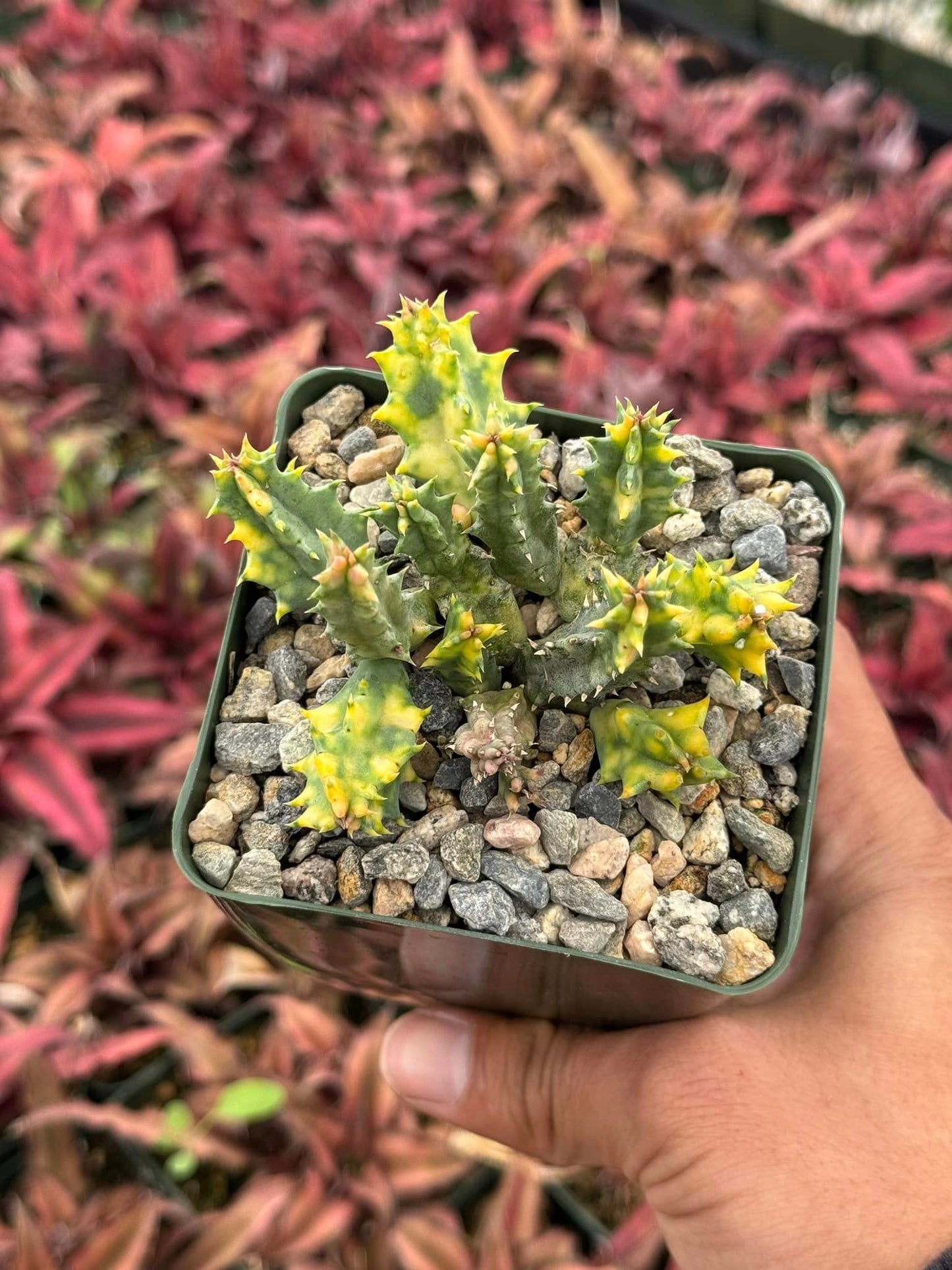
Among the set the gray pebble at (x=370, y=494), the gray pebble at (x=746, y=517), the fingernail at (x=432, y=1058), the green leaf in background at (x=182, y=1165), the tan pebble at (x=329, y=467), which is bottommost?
the green leaf in background at (x=182, y=1165)

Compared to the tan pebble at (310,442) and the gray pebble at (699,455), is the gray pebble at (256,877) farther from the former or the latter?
the gray pebble at (699,455)

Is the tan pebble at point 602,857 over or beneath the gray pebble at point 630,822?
beneath

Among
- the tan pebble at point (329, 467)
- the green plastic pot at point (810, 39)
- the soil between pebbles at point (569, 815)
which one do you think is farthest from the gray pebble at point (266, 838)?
the green plastic pot at point (810, 39)

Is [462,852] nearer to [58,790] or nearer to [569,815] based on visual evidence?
[569,815]

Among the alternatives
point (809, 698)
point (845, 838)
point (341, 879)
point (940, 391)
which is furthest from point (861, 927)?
point (940, 391)

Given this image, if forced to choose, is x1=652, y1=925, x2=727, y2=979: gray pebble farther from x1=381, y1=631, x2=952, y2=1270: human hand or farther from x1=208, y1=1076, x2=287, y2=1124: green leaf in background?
x1=208, y1=1076, x2=287, y2=1124: green leaf in background

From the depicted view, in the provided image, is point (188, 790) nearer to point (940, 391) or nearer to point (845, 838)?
point (845, 838)

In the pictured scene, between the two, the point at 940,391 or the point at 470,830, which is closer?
the point at 470,830
